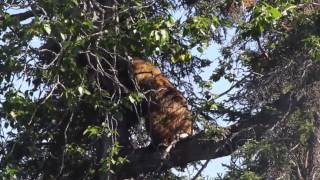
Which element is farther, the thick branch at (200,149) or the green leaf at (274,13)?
the thick branch at (200,149)

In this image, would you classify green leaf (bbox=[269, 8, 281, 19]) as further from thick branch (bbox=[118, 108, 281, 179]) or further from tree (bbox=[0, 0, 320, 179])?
thick branch (bbox=[118, 108, 281, 179])

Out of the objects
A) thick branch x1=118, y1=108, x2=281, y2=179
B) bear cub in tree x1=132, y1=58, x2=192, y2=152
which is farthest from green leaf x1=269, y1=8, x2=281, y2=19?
bear cub in tree x1=132, y1=58, x2=192, y2=152

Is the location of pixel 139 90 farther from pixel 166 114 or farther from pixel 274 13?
pixel 274 13

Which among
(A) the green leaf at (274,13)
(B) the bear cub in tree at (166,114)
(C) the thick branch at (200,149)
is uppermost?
(A) the green leaf at (274,13)

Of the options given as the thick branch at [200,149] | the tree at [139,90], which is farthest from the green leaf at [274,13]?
the thick branch at [200,149]

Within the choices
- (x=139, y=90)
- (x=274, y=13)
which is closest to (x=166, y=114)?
(x=139, y=90)

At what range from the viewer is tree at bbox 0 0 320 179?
6.11 meters

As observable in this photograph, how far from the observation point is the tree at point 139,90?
20.0 ft

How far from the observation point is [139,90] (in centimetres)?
701

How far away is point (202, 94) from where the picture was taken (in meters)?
6.77

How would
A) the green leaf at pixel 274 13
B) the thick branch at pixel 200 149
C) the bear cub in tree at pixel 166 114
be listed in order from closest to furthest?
the green leaf at pixel 274 13
the thick branch at pixel 200 149
the bear cub in tree at pixel 166 114

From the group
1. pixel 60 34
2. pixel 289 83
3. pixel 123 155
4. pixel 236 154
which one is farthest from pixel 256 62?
pixel 60 34

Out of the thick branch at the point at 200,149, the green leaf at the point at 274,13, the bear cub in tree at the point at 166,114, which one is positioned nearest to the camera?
the green leaf at the point at 274,13

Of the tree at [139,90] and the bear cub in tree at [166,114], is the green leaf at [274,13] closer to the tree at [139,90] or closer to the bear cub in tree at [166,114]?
the tree at [139,90]
